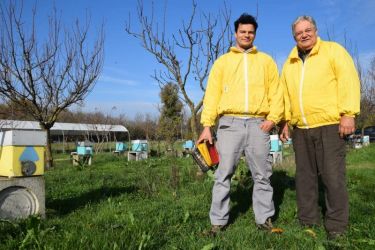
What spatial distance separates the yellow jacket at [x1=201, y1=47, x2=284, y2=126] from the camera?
400 centimetres

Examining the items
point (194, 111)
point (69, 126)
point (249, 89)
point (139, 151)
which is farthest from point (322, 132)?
point (69, 126)

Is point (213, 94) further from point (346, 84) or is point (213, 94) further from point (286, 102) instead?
point (346, 84)

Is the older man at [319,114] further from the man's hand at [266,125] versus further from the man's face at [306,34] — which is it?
the man's hand at [266,125]

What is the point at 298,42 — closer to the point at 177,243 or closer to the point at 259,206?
the point at 259,206

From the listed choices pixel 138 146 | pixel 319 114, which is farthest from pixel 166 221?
pixel 138 146

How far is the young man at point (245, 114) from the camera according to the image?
13.1 feet

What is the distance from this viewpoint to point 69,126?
153ft

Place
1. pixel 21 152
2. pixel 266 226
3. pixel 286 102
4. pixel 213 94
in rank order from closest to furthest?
pixel 266 226 < pixel 213 94 < pixel 286 102 < pixel 21 152

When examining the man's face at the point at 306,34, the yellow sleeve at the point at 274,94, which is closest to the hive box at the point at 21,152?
the yellow sleeve at the point at 274,94

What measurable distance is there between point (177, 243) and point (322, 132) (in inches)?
70.5

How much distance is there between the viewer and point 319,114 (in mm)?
3957

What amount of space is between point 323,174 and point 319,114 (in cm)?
60

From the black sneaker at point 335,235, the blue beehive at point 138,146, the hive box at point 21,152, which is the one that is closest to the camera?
the black sneaker at point 335,235

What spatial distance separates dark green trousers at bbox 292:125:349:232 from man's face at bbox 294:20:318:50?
0.85 meters
